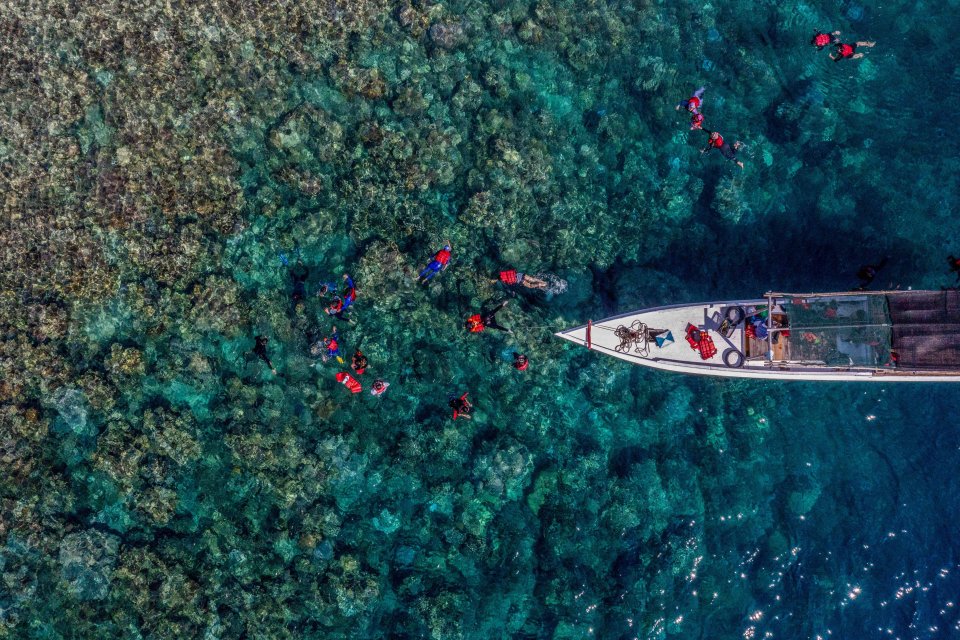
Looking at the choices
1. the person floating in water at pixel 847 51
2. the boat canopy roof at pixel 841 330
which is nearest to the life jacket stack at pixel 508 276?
the boat canopy roof at pixel 841 330

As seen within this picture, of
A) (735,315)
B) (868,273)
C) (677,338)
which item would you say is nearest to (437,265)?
(677,338)

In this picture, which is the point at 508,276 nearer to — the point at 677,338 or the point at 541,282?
the point at 541,282

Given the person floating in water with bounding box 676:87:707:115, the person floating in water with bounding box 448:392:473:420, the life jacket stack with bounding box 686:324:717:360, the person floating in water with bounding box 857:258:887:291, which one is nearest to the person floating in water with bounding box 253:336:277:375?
the person floating in water with bounding box 448:392:473:420

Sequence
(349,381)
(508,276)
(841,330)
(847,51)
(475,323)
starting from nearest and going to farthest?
(841,330) → (349,381) → (475,323) → (508,276) → (847,51)

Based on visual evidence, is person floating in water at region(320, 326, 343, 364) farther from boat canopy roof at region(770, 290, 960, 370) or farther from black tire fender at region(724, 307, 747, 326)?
boat canopy roof at region(770, 290, 960, 370)

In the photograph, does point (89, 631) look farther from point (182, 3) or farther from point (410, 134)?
point (182, 3)

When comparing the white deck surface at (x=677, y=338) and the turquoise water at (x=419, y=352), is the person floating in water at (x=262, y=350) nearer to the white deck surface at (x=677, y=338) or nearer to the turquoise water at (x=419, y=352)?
the turquoise water at (x=419, y=352)
